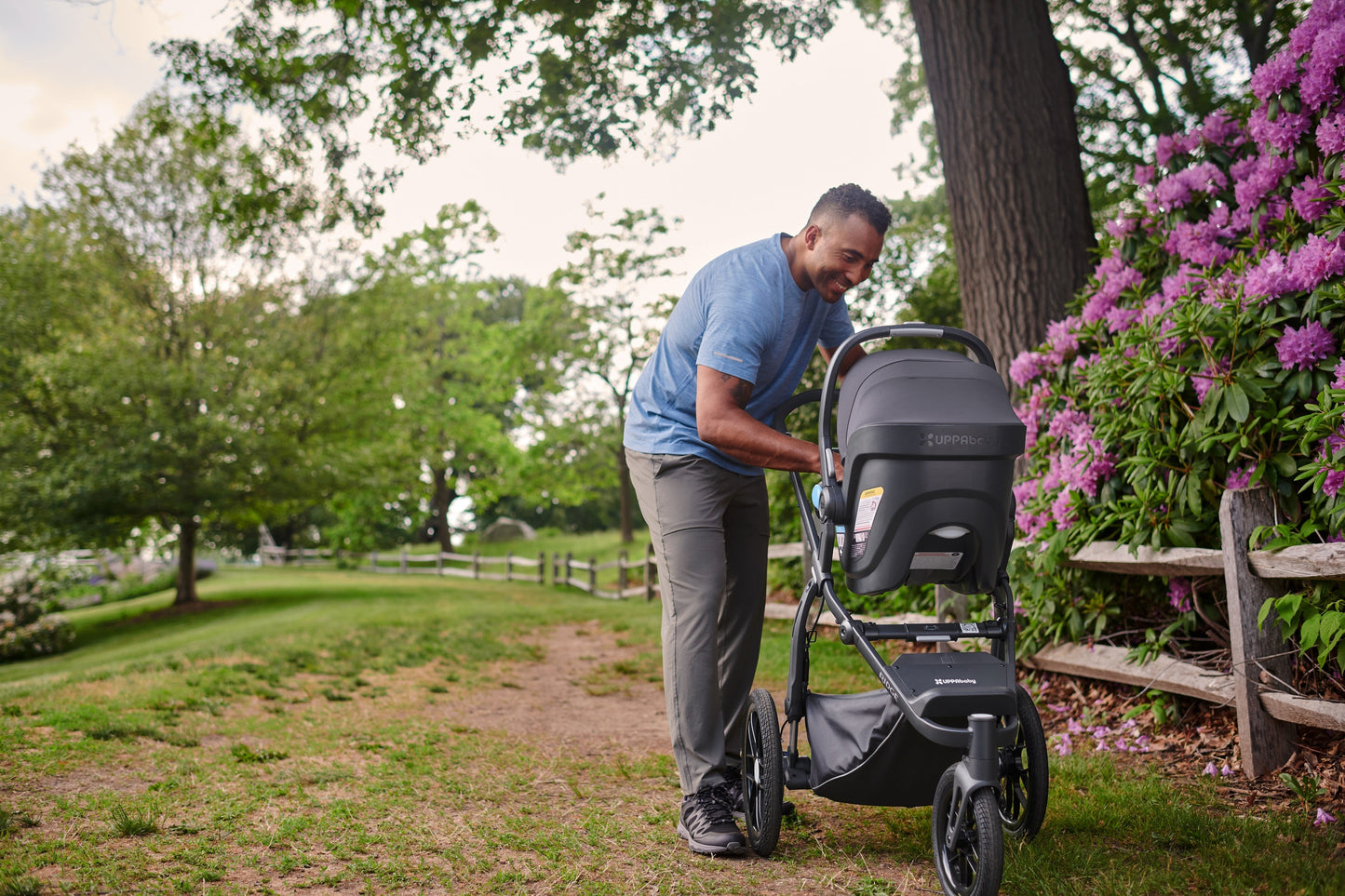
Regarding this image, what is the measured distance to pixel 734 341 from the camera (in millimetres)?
2857

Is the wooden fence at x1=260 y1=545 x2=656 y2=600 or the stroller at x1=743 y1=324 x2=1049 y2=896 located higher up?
the stroller at x1=743 y1=324 x2=1049 y2=896

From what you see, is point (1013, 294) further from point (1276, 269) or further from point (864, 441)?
point (864, 441)

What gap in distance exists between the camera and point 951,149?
5.86 meters

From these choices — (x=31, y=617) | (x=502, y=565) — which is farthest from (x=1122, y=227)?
(x=502, y=565)

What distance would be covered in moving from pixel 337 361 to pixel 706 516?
16.3 metres

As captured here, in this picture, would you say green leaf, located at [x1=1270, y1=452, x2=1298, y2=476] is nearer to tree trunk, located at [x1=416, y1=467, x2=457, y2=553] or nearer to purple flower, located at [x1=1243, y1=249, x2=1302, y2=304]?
purple flower, located at [x1=1243, y1=249, x2=1302, y2=304]

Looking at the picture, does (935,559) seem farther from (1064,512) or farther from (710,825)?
(1064,512)

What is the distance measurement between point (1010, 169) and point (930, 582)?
13.4 feet

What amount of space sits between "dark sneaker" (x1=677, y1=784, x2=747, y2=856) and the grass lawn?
0.19 ft

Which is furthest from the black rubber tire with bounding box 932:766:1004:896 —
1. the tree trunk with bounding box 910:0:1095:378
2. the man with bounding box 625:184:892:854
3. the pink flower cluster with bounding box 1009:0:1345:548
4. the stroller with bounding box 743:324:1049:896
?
the tree trunk with bounding box 910:0:1095:378

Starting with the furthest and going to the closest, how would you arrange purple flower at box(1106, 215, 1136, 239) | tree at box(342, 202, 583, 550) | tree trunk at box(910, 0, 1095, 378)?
tree at box(342, 202, 583, 550)
tree trunk at box(910, 0, 1095, 378)
purple flower at box(1106, 215, 1136, 239)

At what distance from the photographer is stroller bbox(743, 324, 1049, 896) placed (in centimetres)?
225

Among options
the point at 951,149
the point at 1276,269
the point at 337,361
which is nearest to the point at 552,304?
the point at 337,361

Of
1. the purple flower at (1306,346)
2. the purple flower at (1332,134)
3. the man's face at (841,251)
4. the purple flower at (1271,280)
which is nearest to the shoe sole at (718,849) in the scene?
the man's face at (841,251)
